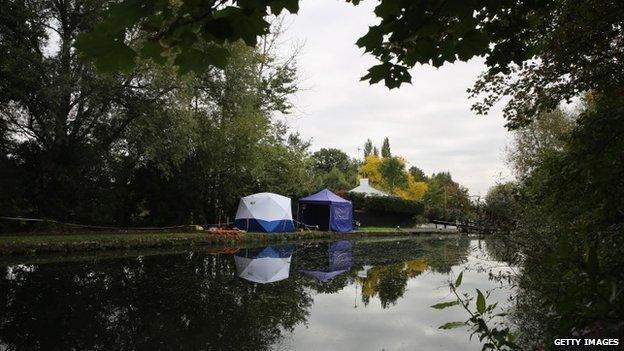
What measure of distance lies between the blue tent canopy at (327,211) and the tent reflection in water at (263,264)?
7.98m

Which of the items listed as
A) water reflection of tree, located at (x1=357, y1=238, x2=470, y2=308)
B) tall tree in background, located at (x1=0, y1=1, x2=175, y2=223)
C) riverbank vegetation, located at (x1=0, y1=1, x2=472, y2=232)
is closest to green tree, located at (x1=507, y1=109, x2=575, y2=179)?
water reflection of tree, located at (x1=357, y1=238, x2=470, y2=308)

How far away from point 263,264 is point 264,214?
9.22 metres

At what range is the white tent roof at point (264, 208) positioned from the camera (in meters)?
21.0

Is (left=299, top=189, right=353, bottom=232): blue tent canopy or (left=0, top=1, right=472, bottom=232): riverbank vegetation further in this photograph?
(left=299, top=189, right=353, bottom=232): blue tent canopy

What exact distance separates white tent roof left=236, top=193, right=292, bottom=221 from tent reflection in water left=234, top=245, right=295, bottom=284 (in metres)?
4.81

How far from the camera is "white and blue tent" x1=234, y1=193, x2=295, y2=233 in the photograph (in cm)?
2091

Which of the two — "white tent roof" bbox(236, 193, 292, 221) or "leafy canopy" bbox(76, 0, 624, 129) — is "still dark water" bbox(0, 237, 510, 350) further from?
"white tent roof" bbox(236, 193, 292, 221)

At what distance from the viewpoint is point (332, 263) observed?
12906mm

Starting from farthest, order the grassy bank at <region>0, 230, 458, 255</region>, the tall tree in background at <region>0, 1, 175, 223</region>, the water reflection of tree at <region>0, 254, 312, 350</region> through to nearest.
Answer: the tall tree in background at <region>0, 1, 175, 223</region>
the grassy bank at <region>0, 230, 458, 255</region>
the water reflection of tree at <region>0, 254, 312, 350</region>

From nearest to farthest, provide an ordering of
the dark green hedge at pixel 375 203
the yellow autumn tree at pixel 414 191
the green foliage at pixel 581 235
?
1. the green foliage at pixel 581 235
2. the dark green hedge at pixel 375 203
3. the yellow autumn tree at pixel 414 191

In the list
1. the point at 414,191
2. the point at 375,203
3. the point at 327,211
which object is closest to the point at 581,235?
the point at 327,211

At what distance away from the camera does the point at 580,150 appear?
3582mm

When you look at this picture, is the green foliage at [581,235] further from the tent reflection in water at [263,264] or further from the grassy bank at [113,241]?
the grassy bank at [113,241]

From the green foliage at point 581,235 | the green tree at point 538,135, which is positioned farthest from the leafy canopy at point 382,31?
the green tree at point 538,135
